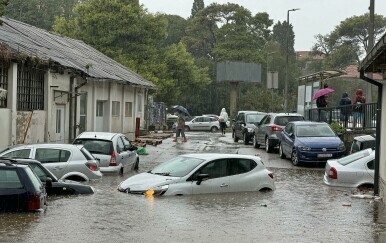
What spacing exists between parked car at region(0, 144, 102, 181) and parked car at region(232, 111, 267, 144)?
20300mm

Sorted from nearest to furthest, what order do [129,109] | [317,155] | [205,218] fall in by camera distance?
[205,218], [317,155], [129,109]

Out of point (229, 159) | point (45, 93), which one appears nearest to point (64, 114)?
point (45, 93)

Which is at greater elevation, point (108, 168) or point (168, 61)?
point (168, 61)

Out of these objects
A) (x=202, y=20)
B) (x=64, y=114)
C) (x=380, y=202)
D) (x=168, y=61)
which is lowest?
(x=380, y=202)

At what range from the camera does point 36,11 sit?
80.4m

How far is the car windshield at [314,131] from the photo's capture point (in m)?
28.0

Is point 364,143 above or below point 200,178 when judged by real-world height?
above

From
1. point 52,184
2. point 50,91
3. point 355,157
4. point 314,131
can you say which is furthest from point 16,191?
point 314,131

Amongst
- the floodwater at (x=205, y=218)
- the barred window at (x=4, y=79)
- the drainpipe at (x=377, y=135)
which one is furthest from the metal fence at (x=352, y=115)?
the barred window at (x=4, y=79)

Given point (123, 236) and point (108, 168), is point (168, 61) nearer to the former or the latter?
point (108, 168)

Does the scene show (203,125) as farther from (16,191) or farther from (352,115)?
(16,191)

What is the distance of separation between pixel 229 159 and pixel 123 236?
698cm

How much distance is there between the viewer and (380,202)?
17.3m

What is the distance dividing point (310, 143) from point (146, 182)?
36.0 feet
